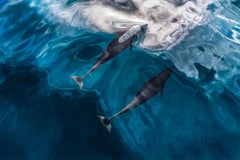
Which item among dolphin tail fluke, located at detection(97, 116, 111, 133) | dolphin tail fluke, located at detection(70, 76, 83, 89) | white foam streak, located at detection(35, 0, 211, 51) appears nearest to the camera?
dolphin tail fluke, located at detection(97, 116, 111, 133)

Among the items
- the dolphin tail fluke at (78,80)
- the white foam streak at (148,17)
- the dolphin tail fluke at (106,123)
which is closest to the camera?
the dolphin tail fluke at (106,123)

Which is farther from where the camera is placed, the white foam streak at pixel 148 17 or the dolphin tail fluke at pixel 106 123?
the white foam streak at pixel 148 17

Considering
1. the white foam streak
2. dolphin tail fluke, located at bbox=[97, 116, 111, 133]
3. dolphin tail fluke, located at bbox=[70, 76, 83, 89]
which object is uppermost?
the white foam streak

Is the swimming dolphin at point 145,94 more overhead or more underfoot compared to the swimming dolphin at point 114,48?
more underfoot

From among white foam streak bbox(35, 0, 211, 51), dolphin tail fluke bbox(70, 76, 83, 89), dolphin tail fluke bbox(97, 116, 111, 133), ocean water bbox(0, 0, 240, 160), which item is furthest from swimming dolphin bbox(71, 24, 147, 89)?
dolphin tail fluke bbox(97, 116, 111, 133)

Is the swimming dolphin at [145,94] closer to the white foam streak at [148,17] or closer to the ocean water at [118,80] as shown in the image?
the ocean water at [118,80]

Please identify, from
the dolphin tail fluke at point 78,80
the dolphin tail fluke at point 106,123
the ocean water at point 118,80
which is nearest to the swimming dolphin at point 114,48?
the dolphin tail fluke at point 78,80

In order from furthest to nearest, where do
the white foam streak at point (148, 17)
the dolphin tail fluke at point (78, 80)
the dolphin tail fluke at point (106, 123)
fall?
the white foam streak at point (148, 17)
the dolphin tail fluke at point (78, 80)
the dolphin tail fluke at point (106, 123)

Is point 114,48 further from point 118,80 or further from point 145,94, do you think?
point 145,94

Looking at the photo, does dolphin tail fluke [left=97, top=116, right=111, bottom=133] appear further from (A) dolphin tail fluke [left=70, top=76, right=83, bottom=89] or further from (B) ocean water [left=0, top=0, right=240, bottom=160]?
(A) dolphin tail fluke [left=70, top=76, right=83, bottom=89]

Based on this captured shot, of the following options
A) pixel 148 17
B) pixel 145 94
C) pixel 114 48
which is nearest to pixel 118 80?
pixel 114 48
